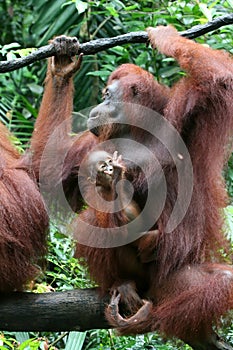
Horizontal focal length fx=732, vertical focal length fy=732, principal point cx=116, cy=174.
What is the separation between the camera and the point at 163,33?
11.6 feet

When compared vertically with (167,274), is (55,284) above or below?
below

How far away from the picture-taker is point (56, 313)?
11.6 feet

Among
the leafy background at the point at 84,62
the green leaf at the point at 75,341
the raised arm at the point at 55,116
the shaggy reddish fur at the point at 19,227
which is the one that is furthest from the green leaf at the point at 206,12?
the green leaf at the point at 75,341

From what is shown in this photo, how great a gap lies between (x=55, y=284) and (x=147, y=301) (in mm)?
1554

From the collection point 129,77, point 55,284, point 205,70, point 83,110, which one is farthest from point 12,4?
point 205,70

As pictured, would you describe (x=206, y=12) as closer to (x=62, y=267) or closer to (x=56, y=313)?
(x=62, y=267)

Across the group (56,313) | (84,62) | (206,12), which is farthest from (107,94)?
(84,62)

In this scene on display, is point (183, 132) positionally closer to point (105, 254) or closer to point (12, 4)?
point (105, 254)

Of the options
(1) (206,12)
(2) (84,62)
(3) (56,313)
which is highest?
(1) (206,12)

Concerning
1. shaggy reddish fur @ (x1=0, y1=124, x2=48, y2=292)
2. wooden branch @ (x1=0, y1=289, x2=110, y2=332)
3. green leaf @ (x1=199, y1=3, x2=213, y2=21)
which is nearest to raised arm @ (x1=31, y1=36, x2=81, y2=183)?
shaggy reddish fur @ (x1=0, y1=124, x2=48, y2=292)

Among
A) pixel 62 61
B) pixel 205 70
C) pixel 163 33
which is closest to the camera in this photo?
pixel 205 70

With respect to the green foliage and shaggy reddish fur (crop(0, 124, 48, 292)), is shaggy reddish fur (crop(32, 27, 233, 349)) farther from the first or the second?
the green foliage

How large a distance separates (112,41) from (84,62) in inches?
106

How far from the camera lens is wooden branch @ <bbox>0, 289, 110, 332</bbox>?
352 centimetres
